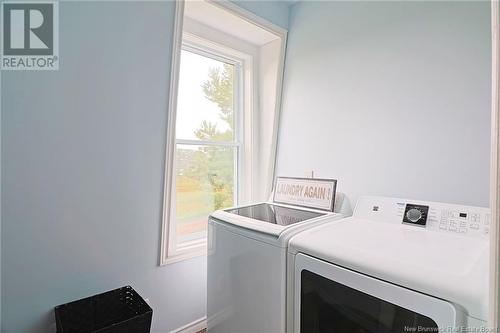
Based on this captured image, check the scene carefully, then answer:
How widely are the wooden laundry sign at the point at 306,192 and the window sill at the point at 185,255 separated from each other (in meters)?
0.66

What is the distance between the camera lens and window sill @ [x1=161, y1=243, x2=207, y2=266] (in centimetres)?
168

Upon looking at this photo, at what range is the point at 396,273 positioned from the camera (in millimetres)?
817

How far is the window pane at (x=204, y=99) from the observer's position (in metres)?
1.93

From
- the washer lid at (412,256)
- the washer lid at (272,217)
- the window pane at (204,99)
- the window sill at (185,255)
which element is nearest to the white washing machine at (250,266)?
the washer lid at (272,217)

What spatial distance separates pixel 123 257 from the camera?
150cm

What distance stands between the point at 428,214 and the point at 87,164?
5.79 feet

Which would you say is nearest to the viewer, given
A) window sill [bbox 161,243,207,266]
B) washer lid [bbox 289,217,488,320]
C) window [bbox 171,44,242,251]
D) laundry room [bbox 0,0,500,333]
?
washer lid [bbox 289,217,488,320]

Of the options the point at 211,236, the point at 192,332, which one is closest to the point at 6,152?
the point at 211,236

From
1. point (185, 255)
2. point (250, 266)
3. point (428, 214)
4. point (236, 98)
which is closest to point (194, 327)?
point (185, 255)

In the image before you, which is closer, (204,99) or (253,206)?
(253,206)

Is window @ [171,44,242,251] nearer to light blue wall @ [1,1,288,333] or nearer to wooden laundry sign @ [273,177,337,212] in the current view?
light blue wall @ [1,1,288,333]

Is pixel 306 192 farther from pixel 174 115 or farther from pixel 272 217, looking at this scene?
pixel 174 115

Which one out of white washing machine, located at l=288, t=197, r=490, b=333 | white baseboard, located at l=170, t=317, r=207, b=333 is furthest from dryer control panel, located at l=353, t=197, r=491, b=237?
white baseboard, located at l=170, t=317, r=207, b=333

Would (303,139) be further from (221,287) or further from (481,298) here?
(481,298)
